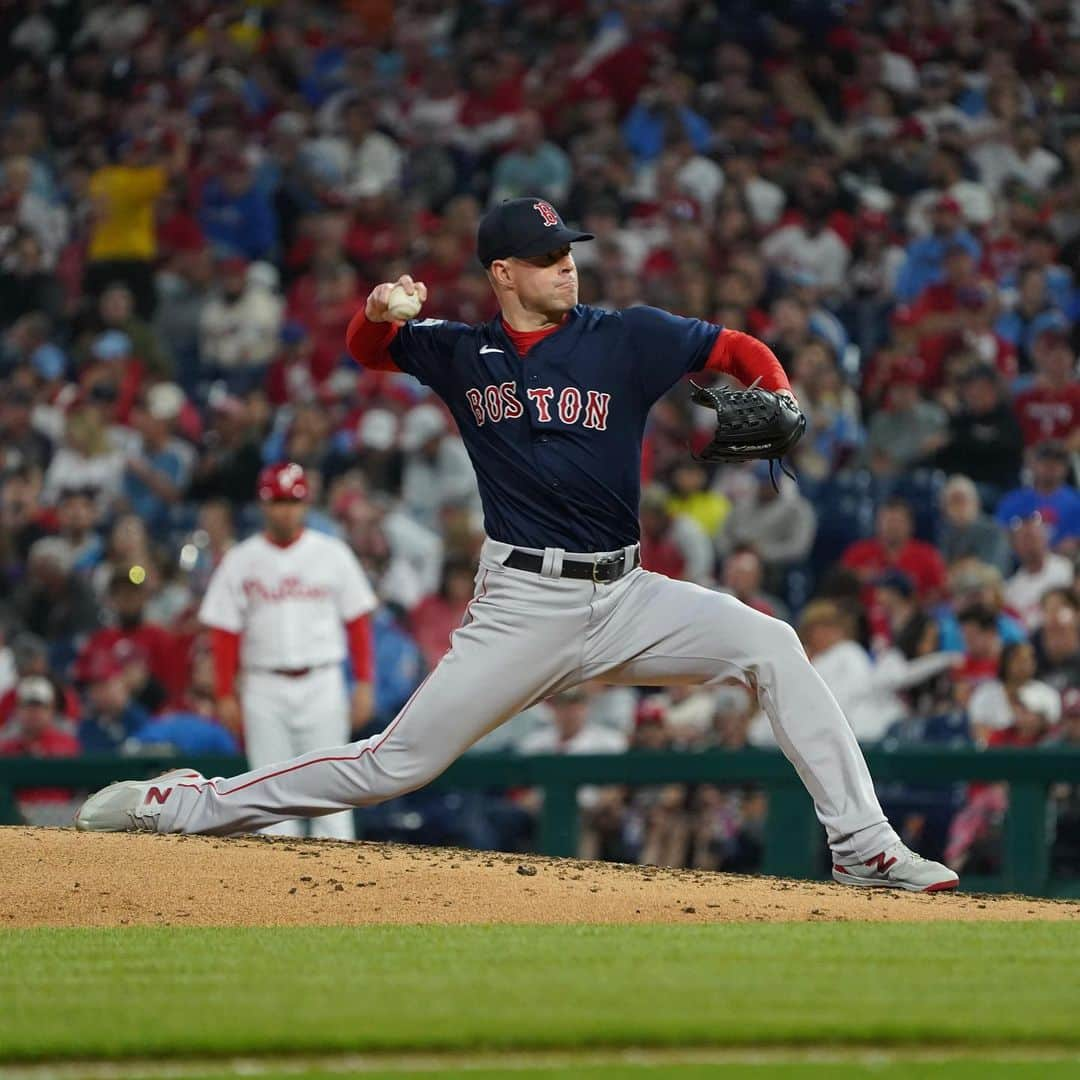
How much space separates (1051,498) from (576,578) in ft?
19.8

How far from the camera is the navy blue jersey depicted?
19.5ft

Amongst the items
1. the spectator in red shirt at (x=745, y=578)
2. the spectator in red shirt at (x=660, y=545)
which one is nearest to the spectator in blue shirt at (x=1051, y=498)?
the spectator in red shirt at (x=745, y=578)

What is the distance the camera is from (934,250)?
13016mm

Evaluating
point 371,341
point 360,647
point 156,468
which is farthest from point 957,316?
point 371,341

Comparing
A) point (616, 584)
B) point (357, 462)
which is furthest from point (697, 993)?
point (357, 462)

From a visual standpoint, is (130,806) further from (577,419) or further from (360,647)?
(360,647)

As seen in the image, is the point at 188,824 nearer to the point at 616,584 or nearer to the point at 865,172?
the point at 616,584

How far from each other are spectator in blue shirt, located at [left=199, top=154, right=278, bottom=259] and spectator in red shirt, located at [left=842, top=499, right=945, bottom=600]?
221 inches

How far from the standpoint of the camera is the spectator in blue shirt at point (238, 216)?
49.7 feet

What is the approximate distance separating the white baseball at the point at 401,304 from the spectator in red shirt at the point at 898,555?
18.1 ft

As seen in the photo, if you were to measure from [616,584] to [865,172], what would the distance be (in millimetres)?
8487

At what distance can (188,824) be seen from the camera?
6547mm

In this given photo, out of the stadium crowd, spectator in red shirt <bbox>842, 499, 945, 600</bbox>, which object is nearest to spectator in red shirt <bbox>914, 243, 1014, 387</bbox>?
the stadium crowd

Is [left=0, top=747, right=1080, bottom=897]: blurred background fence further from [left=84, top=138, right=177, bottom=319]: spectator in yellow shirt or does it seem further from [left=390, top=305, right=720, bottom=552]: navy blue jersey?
[left=84, top=138, right=177, bottom=319]: spectator in yellow shirt
